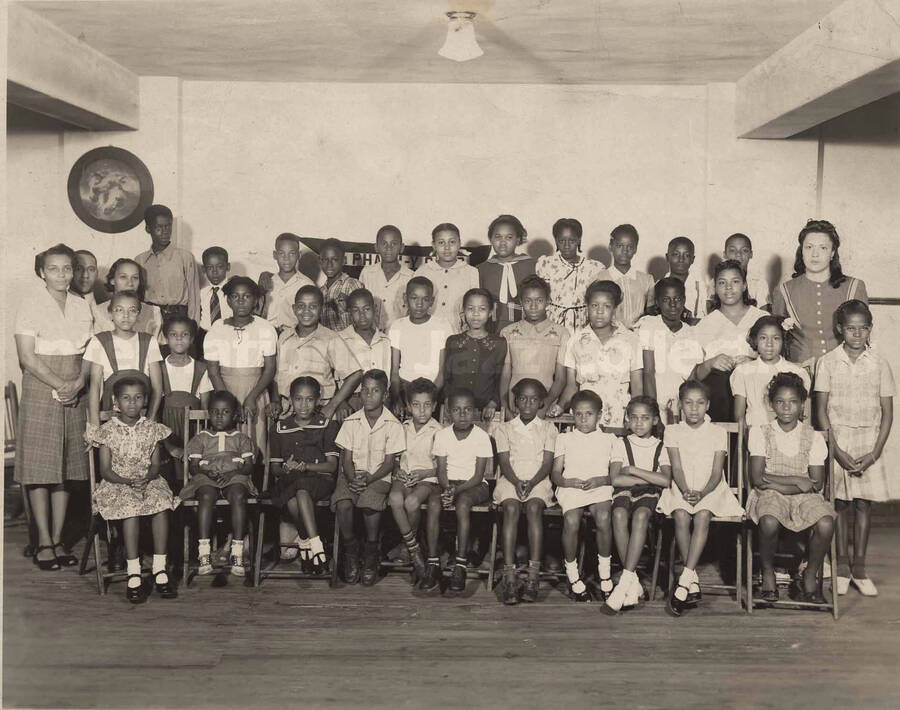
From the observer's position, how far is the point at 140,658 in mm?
3545

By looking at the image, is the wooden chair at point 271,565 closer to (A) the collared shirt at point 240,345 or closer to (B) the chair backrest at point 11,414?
(A) the collared shirt at point 240,345

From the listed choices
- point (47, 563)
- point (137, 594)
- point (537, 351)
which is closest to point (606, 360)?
point (537, 351)

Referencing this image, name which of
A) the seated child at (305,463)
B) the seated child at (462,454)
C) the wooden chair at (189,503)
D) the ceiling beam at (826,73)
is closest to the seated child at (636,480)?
the seated child at (462,454)

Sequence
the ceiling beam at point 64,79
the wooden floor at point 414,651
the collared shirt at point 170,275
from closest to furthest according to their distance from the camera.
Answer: the wooden floor at point 414,651 → the ceiling beam at point 64,79 → the collared shirt at point 170,275

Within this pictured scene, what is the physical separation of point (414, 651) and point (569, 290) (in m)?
2.35

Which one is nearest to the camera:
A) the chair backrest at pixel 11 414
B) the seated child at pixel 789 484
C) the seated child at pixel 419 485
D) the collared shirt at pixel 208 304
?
the seated child at pixel 789 484

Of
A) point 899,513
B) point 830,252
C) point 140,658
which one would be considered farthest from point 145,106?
point 899,513

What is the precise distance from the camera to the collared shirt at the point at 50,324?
4773 millimetres

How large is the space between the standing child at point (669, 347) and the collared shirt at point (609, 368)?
0.13 metres

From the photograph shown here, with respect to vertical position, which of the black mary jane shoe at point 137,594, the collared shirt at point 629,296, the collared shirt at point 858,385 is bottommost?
the black mary jane shoe at point 137,594

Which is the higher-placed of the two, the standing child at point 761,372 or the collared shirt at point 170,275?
the collared shirt at point 170,275

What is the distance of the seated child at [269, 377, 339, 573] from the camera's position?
177 inches

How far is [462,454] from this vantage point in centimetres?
447

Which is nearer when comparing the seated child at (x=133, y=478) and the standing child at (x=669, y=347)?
the seated child at (x=133, y=478)
